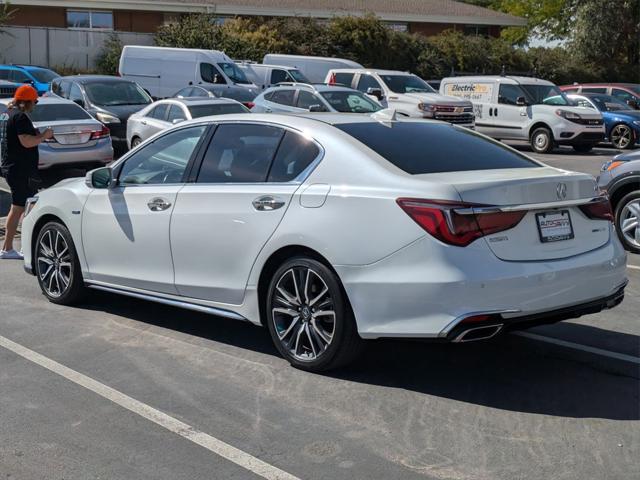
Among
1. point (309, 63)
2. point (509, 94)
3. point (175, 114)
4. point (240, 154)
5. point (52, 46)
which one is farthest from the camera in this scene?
point (52, 46)

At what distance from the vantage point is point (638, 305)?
7691 mm

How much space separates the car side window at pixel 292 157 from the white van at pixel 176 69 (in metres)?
22.2

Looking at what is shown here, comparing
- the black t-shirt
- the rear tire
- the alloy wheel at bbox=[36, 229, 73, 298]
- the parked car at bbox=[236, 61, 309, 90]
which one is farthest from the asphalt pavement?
the parked car at bbox=[236, 61, 309, 90]

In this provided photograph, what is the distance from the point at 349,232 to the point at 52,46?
35.7 m

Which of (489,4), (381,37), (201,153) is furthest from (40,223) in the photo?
(489,4)

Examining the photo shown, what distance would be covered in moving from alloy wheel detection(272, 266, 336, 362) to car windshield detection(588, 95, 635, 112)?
20742mm

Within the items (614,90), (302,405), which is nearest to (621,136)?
(614,90)

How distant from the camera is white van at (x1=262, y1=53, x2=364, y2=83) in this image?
34094 mm

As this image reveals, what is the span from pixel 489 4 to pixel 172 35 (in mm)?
43557

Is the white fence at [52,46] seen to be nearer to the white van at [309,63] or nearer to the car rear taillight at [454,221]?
the white van at [309,63]

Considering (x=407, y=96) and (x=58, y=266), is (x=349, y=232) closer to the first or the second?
(x=58, y=266)

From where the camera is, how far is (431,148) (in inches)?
238

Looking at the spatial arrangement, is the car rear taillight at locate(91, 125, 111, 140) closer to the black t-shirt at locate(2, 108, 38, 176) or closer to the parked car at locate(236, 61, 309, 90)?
the black t-shirt at locate(2, 108, 38, 176)

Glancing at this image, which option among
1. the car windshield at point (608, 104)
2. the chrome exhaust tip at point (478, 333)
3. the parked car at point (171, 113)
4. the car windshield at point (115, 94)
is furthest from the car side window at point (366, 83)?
the chrome exhaust tip at point (478, 333)
